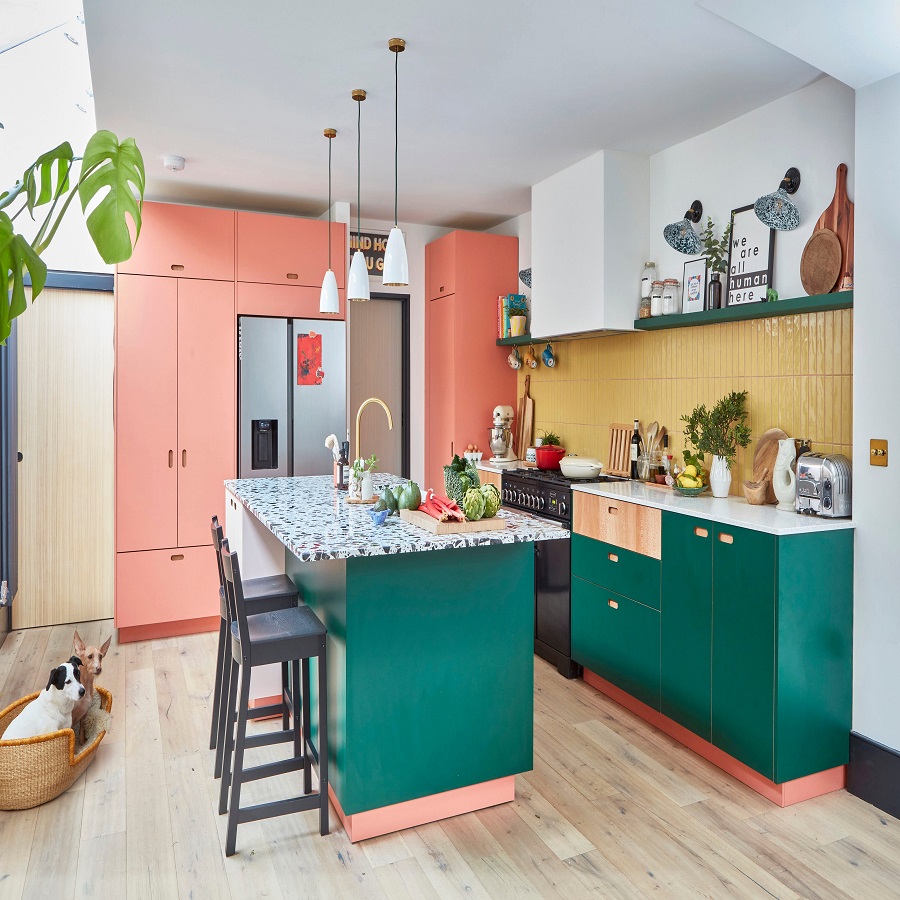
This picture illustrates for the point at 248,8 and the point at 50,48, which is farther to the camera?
the point at 50,48

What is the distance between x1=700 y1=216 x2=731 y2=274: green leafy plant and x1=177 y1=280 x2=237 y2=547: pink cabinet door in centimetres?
277

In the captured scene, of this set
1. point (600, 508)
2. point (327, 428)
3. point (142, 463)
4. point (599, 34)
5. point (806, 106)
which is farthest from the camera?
point (327, 428)

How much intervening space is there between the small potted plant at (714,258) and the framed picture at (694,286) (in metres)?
0.04

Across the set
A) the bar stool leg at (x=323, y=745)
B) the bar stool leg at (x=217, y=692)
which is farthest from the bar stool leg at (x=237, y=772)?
the bar stool leg at (x=217, y=692)

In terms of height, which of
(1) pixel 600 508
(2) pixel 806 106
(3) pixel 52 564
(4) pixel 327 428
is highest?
(2) pixel 806 106

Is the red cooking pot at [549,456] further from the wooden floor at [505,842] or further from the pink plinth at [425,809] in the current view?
the pink plinth at [425,809]

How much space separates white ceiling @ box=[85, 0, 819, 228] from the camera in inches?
101

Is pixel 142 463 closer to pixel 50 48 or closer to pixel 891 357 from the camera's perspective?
pixel 50 48

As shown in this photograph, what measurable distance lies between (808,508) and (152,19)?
2.97 meters

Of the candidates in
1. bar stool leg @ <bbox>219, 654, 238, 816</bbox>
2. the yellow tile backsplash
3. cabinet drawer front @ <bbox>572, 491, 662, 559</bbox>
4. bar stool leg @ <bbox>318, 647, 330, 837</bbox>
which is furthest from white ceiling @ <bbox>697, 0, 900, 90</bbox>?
bar stool leg @ <bbox>219, 654, 238, 816</bbox>

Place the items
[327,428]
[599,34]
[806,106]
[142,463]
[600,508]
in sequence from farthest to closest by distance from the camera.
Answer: [327,428] < [142,463] < [600,508] < [806,106] < [599,34]

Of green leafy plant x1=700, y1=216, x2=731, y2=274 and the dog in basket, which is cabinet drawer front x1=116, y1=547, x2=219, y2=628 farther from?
green leafy plant x1=700, y1=216, x2=731, y2=274

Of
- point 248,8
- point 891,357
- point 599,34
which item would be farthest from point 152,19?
point 891,357

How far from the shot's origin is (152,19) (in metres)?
2.59
